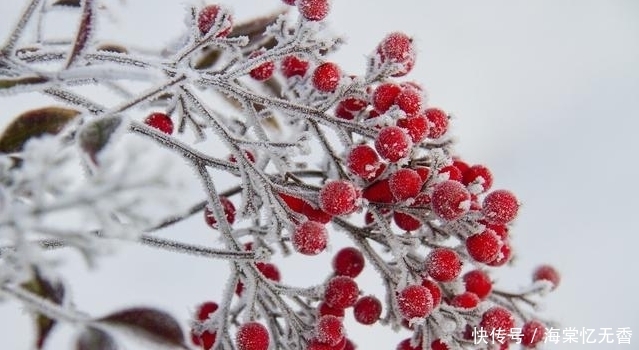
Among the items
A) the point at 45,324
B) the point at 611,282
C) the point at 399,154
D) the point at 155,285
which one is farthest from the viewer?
the point at 611,282

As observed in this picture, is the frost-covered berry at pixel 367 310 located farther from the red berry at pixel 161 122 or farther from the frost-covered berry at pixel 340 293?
the red berry at pixel 161 122

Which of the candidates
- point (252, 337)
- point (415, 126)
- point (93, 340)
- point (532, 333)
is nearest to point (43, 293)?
point (93, 340)

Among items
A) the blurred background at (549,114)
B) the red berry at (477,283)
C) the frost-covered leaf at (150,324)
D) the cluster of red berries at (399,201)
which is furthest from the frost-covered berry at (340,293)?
the blurred background at (549,114)

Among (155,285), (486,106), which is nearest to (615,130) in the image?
(486,106)

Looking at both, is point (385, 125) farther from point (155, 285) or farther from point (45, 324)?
point (155, 285)

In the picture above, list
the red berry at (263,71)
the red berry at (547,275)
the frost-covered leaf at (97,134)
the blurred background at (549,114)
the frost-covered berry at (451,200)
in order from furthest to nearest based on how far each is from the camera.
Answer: the blurred background at (549,114)
the red berry at (547,275)
the red berry at (263,71)
the frost-covered berry at (451,200)
the frost-covered leaf at (97,134)

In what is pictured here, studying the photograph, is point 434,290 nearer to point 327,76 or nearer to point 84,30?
point 327,76
